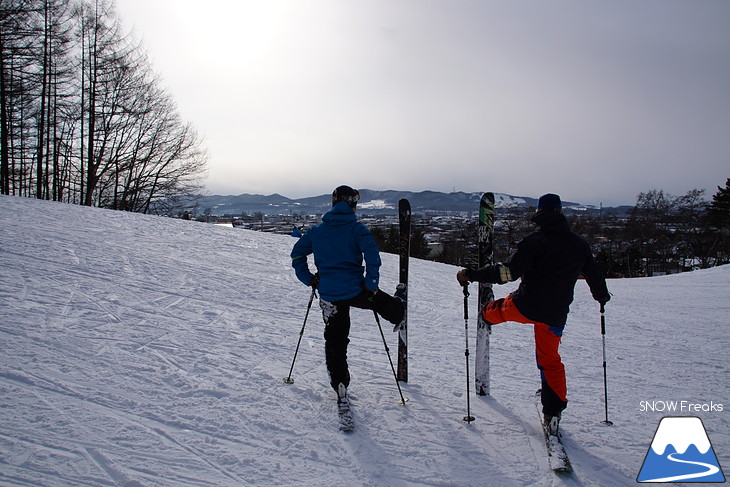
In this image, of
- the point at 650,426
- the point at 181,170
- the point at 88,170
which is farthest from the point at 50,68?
the point at 650,426

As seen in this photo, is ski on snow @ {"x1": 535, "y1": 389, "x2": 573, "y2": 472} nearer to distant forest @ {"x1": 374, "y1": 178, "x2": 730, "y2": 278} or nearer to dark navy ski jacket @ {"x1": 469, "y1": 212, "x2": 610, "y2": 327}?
dark navy ski jacket @ {"x1": 469, "y1": 212, "x2": 610, "y2": 327}

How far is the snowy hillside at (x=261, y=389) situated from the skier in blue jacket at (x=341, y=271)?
1.91 feet

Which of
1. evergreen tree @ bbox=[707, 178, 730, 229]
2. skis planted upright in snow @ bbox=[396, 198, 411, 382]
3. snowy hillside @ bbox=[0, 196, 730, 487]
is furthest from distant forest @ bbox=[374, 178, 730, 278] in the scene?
skis planted upright in snow @ bbox=[396, 198, 411, 382]

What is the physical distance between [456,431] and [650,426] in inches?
78.8

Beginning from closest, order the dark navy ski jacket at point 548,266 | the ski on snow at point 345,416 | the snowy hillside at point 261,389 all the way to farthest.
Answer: the snowy hillside at point 261,389 < the dark navy ski jacket at point 548,266 < the ski on snow at point 345,416

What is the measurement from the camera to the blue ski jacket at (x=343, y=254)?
3768 millimetres

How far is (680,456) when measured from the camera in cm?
346

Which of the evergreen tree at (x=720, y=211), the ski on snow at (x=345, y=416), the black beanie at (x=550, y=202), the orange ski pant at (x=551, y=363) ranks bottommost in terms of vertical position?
the ski on snow at (x=345, y=416)

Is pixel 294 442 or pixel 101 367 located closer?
pixel 294 442

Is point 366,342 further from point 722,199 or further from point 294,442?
point 722,199

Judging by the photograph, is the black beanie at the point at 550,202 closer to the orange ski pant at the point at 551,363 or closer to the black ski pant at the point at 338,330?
the orange ski pant at the point at 551,363

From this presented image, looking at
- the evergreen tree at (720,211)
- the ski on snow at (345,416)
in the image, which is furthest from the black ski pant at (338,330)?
the evergreen tree at (720,211)

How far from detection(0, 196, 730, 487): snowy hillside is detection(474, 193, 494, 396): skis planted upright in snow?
32 centimetres

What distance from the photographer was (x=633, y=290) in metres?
14.2
